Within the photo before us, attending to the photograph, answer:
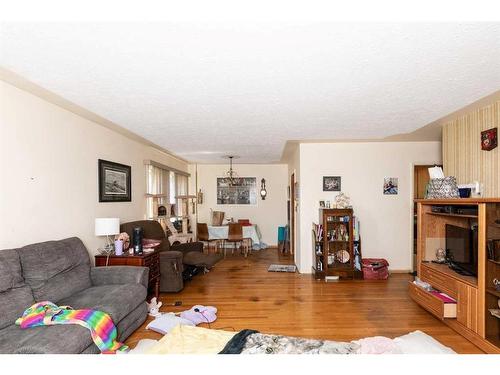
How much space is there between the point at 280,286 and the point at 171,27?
12.7 feet

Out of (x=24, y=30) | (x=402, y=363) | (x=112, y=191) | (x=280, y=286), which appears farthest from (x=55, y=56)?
(x=280, y=286)

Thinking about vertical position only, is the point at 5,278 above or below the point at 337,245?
above

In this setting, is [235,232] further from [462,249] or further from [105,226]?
[462,249]

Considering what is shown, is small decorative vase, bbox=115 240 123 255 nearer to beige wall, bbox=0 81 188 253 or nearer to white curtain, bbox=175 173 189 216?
beige wall, bbox=0 81 188 253

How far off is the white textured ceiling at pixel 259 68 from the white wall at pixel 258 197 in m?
4.89

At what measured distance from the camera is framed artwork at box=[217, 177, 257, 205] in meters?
8.02

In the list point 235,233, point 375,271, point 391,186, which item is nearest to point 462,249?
point 375,271

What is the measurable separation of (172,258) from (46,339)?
2.20 metres

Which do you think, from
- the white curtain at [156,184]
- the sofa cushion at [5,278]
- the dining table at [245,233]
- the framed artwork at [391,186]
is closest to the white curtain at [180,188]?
the white curtain at [156,184]

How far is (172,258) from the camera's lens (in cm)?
395

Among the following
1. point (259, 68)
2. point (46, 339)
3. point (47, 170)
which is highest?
point (259, 68)

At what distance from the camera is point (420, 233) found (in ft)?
11.4

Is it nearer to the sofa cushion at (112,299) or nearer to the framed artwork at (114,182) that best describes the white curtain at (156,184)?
the framed artwork at (114,182)

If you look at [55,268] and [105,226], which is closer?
[55,268]
